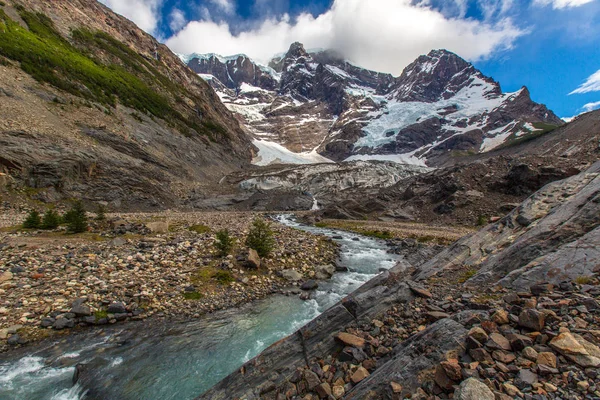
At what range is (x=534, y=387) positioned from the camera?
355 centimetres

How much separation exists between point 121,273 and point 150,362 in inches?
230

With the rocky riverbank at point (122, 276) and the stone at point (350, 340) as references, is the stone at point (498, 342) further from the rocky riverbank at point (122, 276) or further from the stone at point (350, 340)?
the rocky riverbank at point (122, 276)

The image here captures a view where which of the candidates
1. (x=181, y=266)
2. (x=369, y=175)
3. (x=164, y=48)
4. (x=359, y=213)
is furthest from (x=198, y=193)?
(x=164, y=48)

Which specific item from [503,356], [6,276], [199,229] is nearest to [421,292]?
[503,356]

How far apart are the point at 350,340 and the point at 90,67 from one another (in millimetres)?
87289

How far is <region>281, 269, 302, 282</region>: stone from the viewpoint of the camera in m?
16.2

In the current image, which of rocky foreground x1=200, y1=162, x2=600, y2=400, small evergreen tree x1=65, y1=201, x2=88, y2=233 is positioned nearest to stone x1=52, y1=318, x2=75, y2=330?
rocky foreground x1=200, y1=162, x2=600, y2=400

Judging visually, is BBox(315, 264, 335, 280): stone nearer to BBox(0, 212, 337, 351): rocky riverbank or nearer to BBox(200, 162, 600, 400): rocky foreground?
BBox(0, 212, 337, 351): rocky riverbank

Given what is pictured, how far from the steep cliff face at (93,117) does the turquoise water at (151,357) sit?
2972 cm

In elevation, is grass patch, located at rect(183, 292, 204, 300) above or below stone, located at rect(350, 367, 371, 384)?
below

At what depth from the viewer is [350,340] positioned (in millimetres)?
6316

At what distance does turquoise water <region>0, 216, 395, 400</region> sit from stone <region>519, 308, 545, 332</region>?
27.6 feet

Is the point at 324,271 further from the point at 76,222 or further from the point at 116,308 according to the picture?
the point at 76,222

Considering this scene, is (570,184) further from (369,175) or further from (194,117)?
(194,117)
